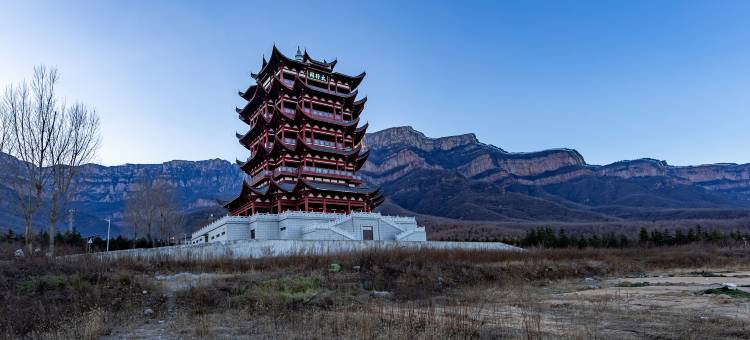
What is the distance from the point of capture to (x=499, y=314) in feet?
43.7

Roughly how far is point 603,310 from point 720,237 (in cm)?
5501

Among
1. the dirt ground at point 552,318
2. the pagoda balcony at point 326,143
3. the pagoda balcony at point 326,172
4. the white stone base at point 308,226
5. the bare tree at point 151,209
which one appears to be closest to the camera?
the dirt ground at point 552,318

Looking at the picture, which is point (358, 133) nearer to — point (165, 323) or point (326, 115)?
point (326, 115)

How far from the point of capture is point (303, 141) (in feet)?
164

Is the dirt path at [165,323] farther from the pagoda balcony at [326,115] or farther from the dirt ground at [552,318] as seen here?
the pagoda balcony at [326,115]

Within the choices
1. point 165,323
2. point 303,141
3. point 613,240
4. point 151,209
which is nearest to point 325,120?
point 303,141

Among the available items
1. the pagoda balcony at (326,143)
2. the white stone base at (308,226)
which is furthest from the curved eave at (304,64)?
the white stone base at (308,226)

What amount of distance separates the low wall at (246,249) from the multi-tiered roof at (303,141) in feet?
44.6

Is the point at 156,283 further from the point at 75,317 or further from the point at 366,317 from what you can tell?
the point at 366,317

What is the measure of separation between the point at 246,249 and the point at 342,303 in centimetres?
1690

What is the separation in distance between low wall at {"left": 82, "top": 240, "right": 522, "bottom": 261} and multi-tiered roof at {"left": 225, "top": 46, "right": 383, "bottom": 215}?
13607 mm

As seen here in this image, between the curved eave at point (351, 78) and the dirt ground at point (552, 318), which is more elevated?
the curved eave at point (351, 78)

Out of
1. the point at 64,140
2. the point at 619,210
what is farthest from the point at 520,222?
the point at 64,140

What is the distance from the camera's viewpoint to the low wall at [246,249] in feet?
86.1
